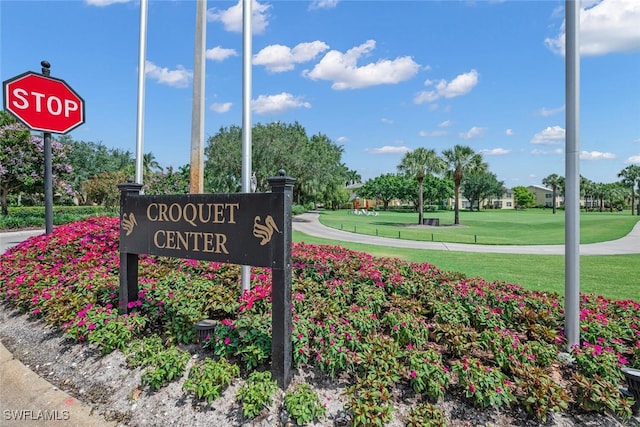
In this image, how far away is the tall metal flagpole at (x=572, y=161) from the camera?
131 inches

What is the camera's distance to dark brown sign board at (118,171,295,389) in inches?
116

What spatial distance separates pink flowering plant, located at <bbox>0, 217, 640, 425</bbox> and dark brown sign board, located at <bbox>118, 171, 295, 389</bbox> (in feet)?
1.14

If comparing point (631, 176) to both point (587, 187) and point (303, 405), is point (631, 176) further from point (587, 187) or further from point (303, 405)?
point (303, 405)

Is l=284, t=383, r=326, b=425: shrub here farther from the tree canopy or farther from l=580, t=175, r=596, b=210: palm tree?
l=580, t=175, r=596, b=210: palm tree

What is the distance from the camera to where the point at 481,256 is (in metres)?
12.2

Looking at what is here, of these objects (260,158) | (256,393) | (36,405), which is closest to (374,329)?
(256,393)

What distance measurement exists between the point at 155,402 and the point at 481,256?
1171 cm

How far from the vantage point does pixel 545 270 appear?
9.23 metres

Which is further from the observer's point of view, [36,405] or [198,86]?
[198,86]

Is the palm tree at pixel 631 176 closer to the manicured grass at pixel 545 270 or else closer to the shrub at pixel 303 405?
the manicured grass at pixel 545 270

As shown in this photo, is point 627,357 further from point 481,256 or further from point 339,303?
point 481,256

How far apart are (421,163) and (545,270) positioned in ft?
86.3

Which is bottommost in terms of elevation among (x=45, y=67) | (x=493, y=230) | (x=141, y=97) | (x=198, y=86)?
(x=493, y=230)

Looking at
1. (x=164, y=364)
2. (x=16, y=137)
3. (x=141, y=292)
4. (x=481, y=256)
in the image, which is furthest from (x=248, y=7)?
(x=16, y=137)
